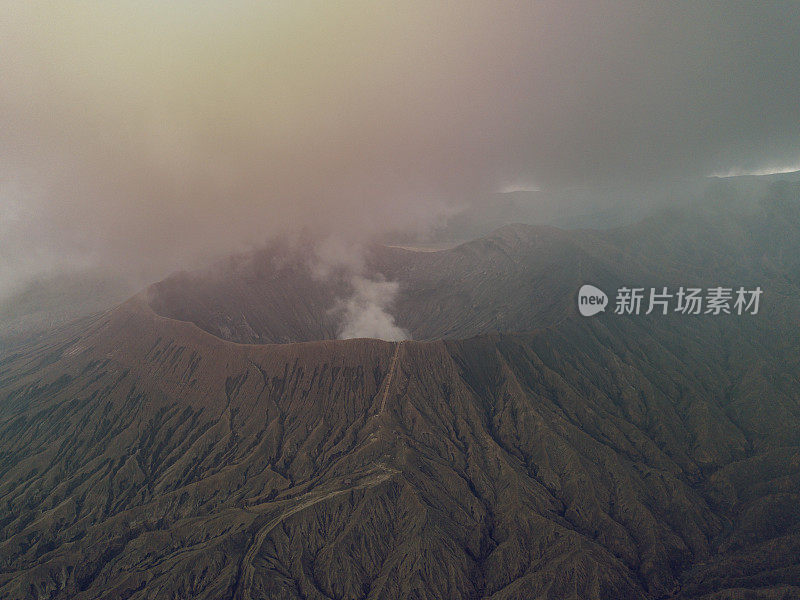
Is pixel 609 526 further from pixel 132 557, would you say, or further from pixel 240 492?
pixel 132 557

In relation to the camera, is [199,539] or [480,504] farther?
[480,504]

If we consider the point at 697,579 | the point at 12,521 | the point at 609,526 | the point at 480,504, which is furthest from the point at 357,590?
the point at 12,521

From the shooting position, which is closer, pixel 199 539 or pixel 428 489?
pixel 199 539

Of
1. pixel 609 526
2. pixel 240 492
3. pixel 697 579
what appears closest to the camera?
pixel 697 579

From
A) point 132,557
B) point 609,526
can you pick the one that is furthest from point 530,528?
point 132,557

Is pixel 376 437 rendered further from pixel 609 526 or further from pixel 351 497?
pixel 609 526

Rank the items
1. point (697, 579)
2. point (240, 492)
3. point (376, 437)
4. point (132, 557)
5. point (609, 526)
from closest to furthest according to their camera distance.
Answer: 1. point (697, 579)
2. point (132, 557)
3. point (609, 526)
4. point (240, 492)
5. point (376, 437)

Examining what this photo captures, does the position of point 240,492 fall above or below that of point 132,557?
above

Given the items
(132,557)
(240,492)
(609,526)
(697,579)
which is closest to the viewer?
(697,579)

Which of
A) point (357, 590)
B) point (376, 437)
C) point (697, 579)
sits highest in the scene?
point (376, 437)
